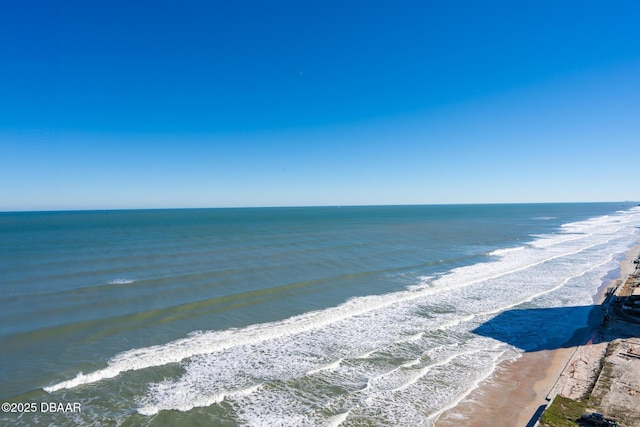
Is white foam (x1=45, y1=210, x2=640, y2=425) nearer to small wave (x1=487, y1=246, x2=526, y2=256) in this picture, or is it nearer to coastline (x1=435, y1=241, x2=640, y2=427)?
coastline (x1=435, y1=241, x2=640, y2=427)

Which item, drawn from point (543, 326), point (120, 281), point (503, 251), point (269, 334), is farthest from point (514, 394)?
point (503, 251)

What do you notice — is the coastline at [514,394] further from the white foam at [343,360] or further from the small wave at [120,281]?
the small wave at [120,281]

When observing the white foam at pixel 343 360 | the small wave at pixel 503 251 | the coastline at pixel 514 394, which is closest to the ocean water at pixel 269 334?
the white foam at pixel 343 360

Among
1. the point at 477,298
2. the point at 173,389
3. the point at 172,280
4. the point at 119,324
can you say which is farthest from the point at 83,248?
the point at 477,298

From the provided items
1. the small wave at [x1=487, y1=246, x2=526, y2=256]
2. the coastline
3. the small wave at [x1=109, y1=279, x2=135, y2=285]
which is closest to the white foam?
the coastline

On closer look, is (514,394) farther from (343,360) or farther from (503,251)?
(503,251)
